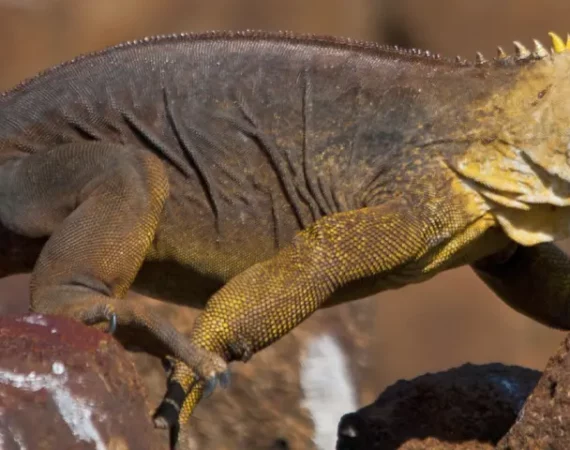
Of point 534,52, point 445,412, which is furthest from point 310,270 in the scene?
point 534,52

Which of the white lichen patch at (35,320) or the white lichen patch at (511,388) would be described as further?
the white lichen patch at (511,388)

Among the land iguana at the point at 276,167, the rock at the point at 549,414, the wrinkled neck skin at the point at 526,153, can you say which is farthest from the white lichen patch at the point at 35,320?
the wrinkled neck skin at the point at 526,153

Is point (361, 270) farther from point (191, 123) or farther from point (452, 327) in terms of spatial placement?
point (452, 327)

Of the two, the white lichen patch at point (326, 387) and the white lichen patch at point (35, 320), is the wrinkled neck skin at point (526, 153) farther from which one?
the white lichen patch at point (326, 387)

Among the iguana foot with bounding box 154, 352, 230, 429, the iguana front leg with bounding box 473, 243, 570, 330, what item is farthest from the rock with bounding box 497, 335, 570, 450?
the iguana front leg with bounding box 473, 243, 570, 330

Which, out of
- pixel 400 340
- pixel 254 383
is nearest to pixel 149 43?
pixel 254 383
